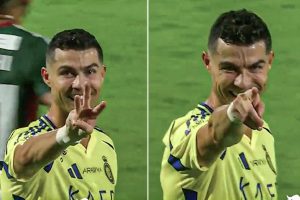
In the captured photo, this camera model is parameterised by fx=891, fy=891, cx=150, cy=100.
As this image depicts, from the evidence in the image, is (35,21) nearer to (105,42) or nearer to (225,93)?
(105,42)

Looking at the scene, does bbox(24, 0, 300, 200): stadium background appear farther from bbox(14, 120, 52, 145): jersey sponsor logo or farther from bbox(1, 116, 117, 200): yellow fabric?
bbox(14, 120, 52, 145): jersey sponsor logo

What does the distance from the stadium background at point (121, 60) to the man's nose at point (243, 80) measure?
1.10 m

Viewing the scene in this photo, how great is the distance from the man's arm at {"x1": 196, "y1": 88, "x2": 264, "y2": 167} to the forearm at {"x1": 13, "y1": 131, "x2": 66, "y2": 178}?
32 centimetres

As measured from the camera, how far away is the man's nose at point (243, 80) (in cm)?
204

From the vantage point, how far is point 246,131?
86.2 inches

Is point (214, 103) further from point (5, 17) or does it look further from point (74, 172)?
point (5, 17)

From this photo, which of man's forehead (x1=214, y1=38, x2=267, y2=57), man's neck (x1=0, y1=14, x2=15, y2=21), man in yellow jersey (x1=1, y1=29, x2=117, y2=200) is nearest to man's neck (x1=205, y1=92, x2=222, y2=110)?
man's forehead (x1=214, y1=38, x2=267, y2=57)

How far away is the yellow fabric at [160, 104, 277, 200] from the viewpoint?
80.5 inches

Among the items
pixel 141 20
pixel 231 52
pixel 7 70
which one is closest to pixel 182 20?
pixel 141 20

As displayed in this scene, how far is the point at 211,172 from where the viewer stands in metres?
2.04

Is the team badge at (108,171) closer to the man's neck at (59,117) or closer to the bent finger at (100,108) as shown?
the man's neck at (59,117)

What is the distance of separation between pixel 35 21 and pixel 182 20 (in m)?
0.52

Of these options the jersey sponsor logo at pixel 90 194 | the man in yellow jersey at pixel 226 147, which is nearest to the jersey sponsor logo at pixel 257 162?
the man in yellow jersey at pixel 226 147

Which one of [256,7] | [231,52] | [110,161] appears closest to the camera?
[231,52]
